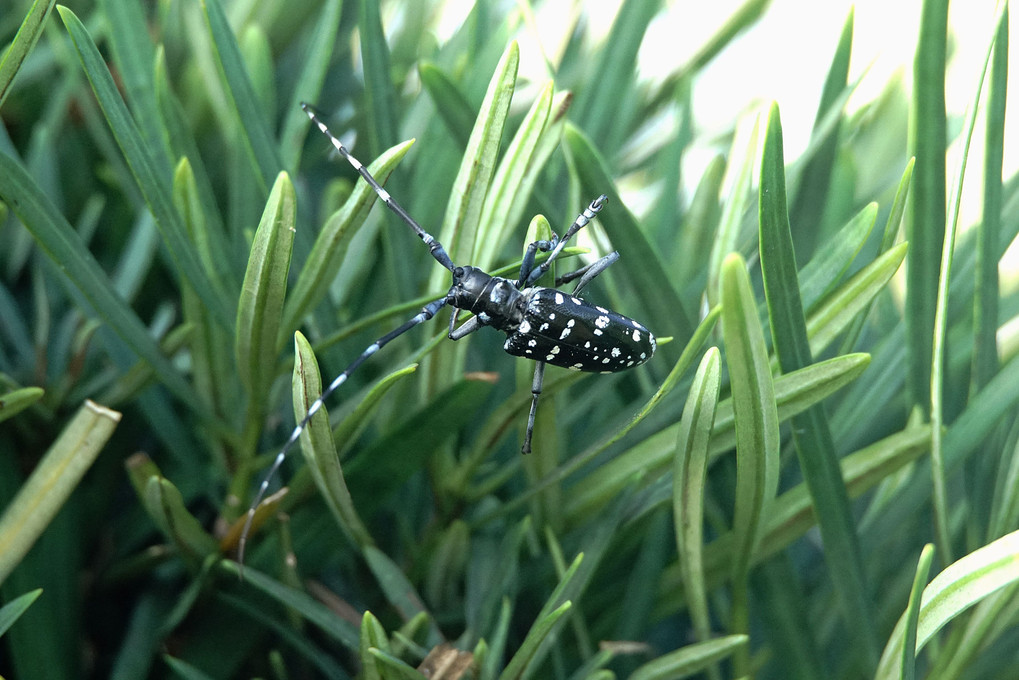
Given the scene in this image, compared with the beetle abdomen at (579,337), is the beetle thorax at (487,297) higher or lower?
higher

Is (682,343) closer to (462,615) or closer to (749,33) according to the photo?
(462,615)

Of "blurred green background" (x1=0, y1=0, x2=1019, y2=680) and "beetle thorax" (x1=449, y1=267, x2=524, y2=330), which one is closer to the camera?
"blurred green background" (x1=0, y1=0, x2=1019, y2=680)

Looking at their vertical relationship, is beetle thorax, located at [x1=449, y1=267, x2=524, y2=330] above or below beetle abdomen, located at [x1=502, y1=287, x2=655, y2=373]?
above

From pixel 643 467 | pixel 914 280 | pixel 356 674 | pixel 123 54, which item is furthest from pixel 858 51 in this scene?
pixel 356 674
